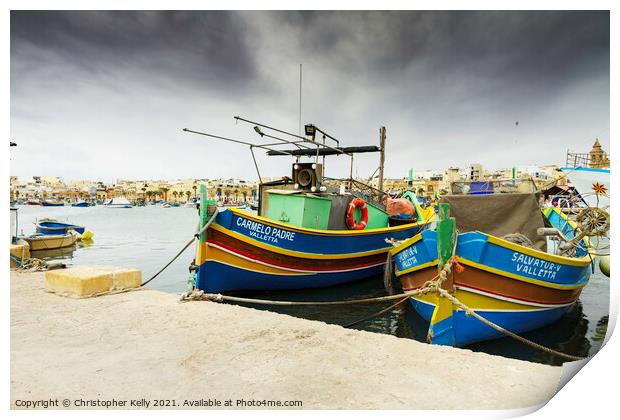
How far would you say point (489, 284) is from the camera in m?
5.59

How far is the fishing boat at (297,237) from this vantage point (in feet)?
26.0

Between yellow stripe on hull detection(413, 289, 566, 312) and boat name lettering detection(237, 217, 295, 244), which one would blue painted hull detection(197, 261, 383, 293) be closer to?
boat name lettering detection(237, 217, 295, 244)

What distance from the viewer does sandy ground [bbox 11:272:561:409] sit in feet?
7.59

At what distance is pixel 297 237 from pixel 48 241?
755 inches

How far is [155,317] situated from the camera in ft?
12.5

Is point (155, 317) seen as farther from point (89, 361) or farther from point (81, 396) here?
point (81, 396)

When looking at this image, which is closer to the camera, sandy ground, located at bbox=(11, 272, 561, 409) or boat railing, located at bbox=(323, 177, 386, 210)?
sandy ground, located at bbox=(11, 272, 561, 409)

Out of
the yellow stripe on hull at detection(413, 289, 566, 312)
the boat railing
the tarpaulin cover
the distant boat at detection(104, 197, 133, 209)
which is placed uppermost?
the boat railing

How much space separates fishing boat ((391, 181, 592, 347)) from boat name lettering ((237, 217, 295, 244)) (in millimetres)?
2889

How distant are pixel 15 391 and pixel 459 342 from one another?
5.65 meters

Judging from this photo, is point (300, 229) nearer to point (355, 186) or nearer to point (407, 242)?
point (407, 242)

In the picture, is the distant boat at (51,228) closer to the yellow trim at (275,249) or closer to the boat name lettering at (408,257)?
the yellow trim at (275,249)

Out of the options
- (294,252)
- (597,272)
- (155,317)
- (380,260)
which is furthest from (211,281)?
(597,272)

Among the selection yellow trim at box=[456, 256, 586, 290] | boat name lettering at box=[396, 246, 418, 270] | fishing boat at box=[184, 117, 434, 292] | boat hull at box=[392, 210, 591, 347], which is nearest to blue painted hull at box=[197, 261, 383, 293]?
fishing boat at box=[184, 117, 434, 292]
